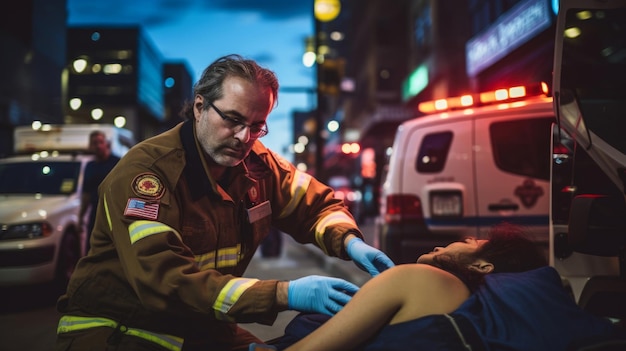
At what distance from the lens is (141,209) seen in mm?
1909

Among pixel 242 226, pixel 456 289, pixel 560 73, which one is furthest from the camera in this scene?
pixel 560 73

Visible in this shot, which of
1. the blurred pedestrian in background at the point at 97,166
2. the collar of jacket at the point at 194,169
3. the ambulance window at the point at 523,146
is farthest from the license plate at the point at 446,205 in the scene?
the collar of jacket at the point at 194,169

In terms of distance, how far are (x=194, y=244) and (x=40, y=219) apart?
559 centimetres

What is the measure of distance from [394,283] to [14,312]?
583 cm

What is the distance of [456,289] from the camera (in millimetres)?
2174

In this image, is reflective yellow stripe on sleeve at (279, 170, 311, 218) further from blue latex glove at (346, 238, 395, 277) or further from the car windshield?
the car windshield

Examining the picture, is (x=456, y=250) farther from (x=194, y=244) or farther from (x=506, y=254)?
(x=194, y=244)

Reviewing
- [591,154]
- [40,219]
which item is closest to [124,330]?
[591,154]

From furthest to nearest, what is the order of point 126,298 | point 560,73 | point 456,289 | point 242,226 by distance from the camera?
1. point 560,73
2. point 242,226
3. point 456,289
4. point 126,298

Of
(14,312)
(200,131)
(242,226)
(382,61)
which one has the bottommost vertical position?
(14,312)

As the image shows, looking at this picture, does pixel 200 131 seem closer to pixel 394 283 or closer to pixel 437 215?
pixel 394 283

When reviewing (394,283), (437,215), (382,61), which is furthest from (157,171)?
(382,61)

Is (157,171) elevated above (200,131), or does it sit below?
below

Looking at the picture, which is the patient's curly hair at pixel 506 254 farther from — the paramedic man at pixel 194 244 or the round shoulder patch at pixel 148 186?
the round shoulder patch at pixel 148 186
